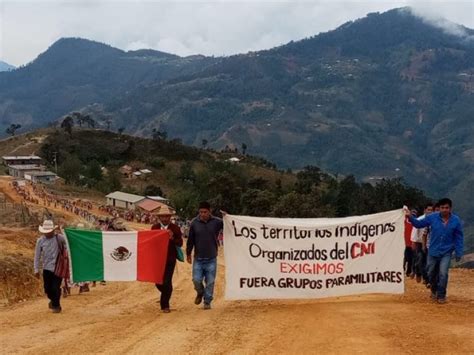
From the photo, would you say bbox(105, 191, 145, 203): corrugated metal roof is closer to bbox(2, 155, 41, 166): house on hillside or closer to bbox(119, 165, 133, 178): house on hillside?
bbox(119, 165, 133, 178): house on hillside

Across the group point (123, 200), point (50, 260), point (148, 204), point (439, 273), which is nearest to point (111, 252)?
point (50, 260)

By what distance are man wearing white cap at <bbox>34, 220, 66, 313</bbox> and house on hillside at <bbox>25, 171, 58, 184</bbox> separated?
83.5 metres

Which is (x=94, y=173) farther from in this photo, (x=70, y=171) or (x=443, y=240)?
(x=443, y=240)

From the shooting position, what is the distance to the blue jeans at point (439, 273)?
11289 millimetres

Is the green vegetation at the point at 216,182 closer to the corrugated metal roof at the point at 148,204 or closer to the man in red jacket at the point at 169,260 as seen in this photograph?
the corrugated metal roof at the point at 148,204

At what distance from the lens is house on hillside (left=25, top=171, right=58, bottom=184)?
9421cm

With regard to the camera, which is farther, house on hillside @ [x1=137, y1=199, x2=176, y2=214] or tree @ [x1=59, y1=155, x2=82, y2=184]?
tree @ [x1=59, y1=155, x2=82, y2=184]

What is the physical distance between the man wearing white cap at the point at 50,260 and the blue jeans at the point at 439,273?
6810 millimetres

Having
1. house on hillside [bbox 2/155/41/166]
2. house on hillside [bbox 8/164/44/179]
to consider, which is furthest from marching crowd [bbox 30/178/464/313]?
house on hillside [bbox 2/155/41/166]

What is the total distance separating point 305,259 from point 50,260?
4.61 metres

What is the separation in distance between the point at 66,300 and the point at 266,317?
5109 millimetres

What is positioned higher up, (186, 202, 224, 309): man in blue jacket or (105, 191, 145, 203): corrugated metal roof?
(186, 202, 224, 309): man in blue jacket

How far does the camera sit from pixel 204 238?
445 inches

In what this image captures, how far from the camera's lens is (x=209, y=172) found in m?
112
